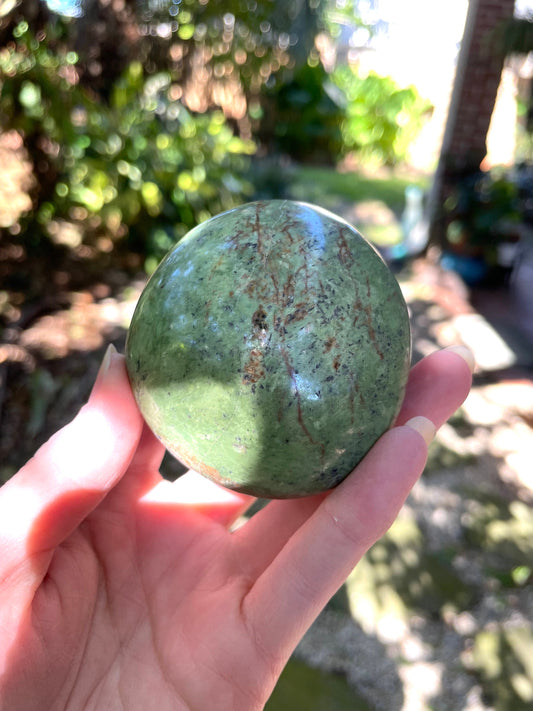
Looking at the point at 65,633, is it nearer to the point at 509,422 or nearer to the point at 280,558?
the point at 280,558

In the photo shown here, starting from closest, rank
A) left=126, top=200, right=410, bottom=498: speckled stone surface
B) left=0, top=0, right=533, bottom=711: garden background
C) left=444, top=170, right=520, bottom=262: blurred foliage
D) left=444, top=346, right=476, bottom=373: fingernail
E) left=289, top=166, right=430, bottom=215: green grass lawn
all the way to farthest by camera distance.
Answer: left=126, top=200, right=410, bottom=498: speckled stone surface < left=444, top=346, right=476, bottom=373: fingernail < left=0, top=0, right=533, bottom=711: garden background < left=444, top=170, right=520, bottom=262: blurred foliage < left=289, top=166, right=430, bottom=215: green grass lawn

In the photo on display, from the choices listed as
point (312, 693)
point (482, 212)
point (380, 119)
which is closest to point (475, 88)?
point (482, 212)

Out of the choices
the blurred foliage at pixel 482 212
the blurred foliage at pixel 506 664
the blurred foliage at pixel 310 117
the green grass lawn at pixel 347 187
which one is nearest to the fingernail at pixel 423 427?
the blurred foliage at pixel 506 664

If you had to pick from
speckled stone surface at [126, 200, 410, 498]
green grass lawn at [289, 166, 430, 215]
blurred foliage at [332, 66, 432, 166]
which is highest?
speckled stone surface at [126, 200, 410, 498]

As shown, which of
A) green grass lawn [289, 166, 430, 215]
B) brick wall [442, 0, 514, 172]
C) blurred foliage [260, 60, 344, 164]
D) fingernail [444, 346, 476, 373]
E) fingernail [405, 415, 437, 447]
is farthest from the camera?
blurred foliage [260, 60, 344, 164]

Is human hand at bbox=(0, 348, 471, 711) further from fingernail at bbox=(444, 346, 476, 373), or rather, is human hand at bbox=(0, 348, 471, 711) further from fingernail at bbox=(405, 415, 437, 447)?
fingernail at bbox=(444, 346, 476, 373)

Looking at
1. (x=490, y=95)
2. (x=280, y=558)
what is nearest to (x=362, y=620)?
(x=280, y=558)

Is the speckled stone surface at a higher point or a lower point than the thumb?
higher

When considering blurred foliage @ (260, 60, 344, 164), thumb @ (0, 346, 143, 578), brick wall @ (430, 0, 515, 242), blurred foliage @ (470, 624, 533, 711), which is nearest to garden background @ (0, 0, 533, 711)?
blurred foliage @ (470, 624, 533, 711)

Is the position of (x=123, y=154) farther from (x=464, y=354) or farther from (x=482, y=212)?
(x=464, y=354)

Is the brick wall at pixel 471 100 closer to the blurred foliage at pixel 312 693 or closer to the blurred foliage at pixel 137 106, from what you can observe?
the blurred foliage at pixel 137 106
